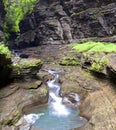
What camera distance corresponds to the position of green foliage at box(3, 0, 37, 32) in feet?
140

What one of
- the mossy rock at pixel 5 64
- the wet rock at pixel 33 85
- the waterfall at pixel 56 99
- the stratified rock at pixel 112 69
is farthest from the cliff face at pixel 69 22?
the mossy rock at pixel 5 64

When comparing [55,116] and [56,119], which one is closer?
[56,119]

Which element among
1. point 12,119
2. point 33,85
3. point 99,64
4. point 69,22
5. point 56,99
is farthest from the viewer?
point 69,22

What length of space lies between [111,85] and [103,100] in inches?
75.6

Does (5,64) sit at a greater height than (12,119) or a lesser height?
greater

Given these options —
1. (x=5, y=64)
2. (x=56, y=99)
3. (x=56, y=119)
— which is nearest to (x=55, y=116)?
(x=56, y=119)

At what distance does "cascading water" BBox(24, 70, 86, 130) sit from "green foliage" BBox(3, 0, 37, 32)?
25.5 meters

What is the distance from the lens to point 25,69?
20.1 metres

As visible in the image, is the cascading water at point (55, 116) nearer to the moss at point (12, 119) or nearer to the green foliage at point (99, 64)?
the moss at point (12, 119)

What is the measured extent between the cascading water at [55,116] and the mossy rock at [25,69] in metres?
2.33

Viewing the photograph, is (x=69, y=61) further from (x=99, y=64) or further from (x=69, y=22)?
(x=69, y=22)

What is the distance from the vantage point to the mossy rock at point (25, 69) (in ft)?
64.7

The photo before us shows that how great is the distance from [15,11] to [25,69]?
26.5m

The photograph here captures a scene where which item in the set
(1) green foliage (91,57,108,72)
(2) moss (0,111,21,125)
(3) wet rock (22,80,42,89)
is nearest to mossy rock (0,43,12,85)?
(3) wet rock (22,80,42,89)
